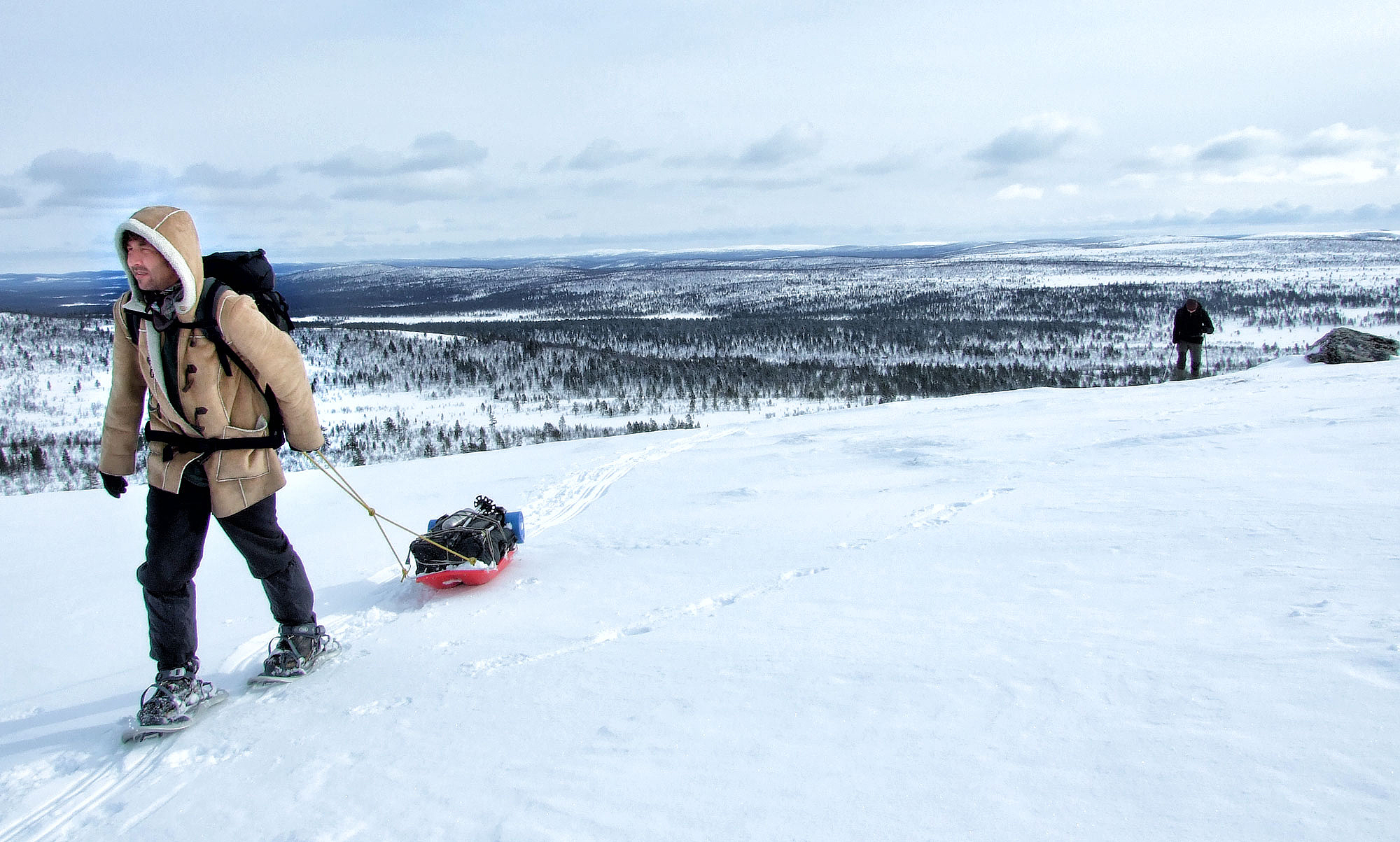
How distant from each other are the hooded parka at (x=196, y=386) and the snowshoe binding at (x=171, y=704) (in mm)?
715

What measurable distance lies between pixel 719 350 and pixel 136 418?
178 feet

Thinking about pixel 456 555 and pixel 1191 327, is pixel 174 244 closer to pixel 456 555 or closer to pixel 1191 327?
pixel 456 555

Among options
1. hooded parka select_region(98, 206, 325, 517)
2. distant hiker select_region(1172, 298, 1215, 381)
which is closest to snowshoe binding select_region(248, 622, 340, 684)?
hooded parka select_region(98, 206, 325, 517)

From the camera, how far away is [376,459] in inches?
886

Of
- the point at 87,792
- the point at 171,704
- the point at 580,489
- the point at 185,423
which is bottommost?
the point at 580,489

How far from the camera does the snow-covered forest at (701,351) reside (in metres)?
27.9

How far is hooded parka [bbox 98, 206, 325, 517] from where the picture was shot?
2.65 m

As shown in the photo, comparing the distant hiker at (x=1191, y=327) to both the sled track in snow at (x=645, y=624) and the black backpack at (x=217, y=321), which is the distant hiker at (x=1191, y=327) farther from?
the black backpack at (x=217, y=321)

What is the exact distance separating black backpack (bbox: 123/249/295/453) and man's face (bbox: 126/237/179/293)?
13 centimetres

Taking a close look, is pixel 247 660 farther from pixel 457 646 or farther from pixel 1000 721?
pixel 1000 721

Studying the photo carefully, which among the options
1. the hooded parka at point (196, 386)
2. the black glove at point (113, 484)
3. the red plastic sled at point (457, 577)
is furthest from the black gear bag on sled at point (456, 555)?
the black glove at point (113, 484)

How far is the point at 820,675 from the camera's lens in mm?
2693

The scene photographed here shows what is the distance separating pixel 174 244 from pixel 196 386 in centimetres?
52

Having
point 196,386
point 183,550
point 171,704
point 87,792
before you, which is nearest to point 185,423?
point 196,386
